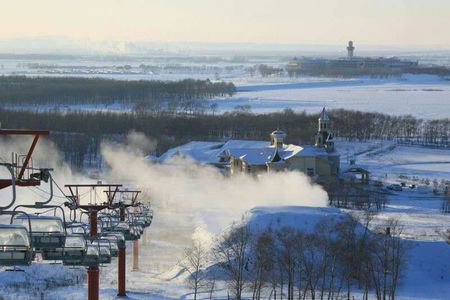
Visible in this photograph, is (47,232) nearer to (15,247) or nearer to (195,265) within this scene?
(15,247)

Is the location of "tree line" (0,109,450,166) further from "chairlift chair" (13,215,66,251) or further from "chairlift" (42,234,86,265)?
"chairlift chair" (13,215,66,251)

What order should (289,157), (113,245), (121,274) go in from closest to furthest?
(113,245)
(121,274)
(289,157)

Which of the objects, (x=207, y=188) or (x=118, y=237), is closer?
(x=118, y=237)

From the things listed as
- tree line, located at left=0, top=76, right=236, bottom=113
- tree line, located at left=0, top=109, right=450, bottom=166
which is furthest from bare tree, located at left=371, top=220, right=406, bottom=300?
tree line, located at left=0, top=76, right=236, bottom=113

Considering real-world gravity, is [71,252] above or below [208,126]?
above

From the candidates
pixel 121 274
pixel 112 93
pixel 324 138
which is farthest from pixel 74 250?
pixel 112 93

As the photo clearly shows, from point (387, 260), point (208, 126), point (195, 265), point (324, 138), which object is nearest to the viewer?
point (387, 260)

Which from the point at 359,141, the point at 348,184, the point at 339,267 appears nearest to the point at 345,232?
the point at 339,267
